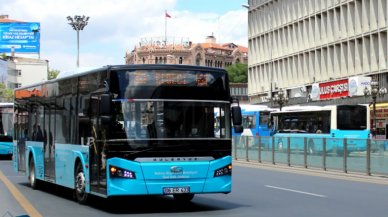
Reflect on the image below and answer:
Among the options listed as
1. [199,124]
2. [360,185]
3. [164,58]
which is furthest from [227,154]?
[164,58]

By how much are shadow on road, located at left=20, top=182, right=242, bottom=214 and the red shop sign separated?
1934 inches

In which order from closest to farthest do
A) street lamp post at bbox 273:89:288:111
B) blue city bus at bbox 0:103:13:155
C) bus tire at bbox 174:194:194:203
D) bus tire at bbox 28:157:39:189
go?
bus tire at bbox 174:194:194:203 → bus tire at bbox 28:157:39:189 → blue city bus at bbox 0:103:13:155 → street lamp post at bbox 273:89:288:111

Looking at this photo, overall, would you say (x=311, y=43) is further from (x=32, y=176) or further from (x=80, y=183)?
(x=80, y=183)

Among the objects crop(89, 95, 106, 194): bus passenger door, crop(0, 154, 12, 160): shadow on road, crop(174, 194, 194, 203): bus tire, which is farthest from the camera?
crop(0, 154, 12, 160): shadow on road

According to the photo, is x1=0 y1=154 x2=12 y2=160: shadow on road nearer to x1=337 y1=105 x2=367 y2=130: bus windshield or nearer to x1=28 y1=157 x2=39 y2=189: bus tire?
x1=337 y1=105 x2=367 y2=130: bus windshield

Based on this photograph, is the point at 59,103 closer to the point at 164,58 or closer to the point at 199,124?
the point at 199,124

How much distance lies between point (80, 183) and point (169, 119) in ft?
8.81

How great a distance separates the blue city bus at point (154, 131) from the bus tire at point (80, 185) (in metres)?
0.03

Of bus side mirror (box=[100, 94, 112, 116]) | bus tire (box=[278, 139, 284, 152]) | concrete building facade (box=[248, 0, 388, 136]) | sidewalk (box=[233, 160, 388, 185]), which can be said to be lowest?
sidewalk (box=[233, 160, 388, 185])

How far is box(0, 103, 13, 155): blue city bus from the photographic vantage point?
1388 inches

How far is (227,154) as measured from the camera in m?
12.9

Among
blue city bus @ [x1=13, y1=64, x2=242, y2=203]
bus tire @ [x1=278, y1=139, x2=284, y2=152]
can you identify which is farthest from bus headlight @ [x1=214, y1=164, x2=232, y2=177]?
bus tire @ [x1=278, y1=139, x2=284, y2=152]

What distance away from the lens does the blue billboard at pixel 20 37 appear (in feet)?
189

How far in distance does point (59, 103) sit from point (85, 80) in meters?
2.04
